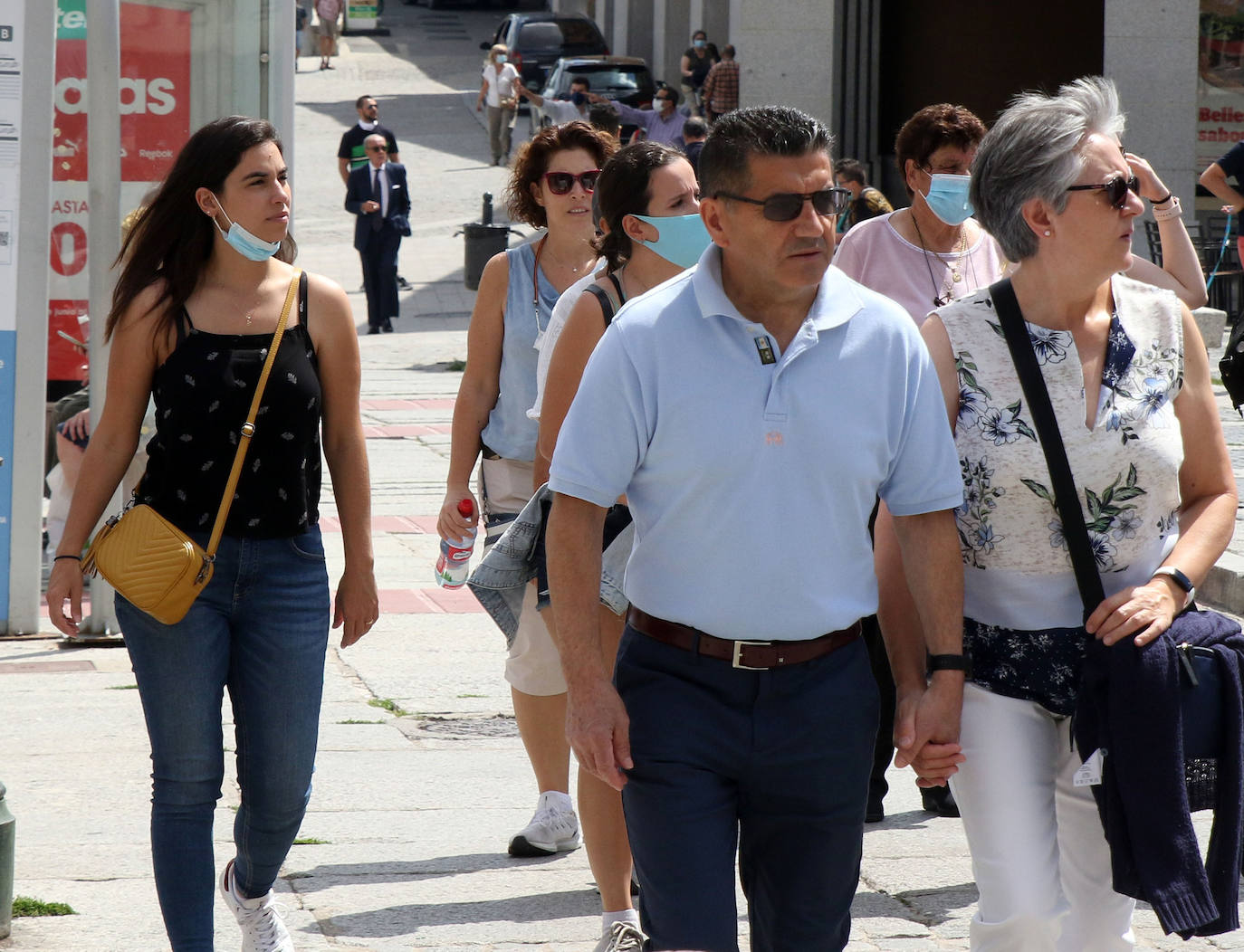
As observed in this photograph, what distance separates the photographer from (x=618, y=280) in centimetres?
411

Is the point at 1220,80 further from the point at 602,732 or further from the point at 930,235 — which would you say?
the point at 602,732

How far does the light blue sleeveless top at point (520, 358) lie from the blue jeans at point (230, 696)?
3.78ft

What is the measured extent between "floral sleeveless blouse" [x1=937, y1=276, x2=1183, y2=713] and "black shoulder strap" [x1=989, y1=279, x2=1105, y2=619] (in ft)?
0.06

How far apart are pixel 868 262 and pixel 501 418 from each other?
121 cm

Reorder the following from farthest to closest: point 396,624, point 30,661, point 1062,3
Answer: point 1062,3 → point 396,624 → point 30,661

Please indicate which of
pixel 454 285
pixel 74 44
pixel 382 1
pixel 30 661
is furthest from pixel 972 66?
pixel 382 1

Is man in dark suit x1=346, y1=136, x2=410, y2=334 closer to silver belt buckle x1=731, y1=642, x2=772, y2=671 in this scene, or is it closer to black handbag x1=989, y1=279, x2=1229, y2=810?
black handbag x1=989, y1=279, x2=1229, y2=810

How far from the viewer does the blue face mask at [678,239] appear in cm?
414

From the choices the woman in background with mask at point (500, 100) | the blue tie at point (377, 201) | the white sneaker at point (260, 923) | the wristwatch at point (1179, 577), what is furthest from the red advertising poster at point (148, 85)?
the woman in background with mask at point (500, 100)

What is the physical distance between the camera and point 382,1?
5575 cm

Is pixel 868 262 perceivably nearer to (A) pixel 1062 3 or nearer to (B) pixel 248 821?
(B) pixel 248 821

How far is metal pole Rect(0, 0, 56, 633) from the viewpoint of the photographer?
735 cm

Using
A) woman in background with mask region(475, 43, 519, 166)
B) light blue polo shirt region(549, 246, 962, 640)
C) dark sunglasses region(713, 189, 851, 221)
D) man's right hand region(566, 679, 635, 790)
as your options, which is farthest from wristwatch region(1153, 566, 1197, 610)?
woman in background with mask region(475, 43, 519, 166)

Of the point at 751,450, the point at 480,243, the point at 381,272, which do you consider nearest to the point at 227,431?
the point at 751,450
